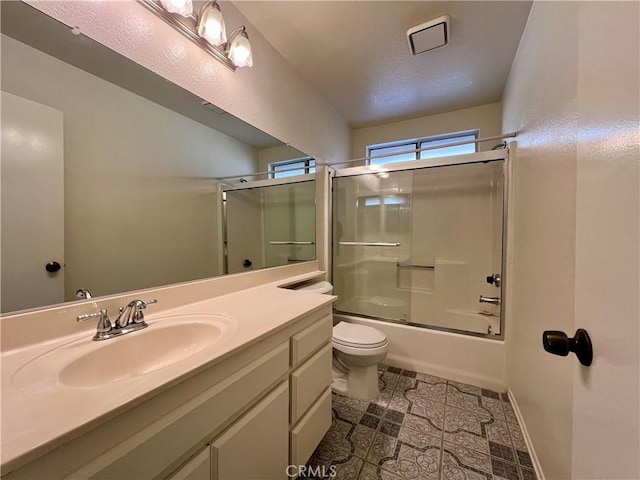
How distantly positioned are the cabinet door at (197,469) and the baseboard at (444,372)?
5.76 ft

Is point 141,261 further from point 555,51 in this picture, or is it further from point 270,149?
point 555,51

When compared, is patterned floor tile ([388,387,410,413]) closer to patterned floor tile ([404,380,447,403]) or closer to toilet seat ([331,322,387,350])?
patterned floor tile ([404,380,447,403])

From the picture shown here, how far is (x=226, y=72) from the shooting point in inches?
54.8

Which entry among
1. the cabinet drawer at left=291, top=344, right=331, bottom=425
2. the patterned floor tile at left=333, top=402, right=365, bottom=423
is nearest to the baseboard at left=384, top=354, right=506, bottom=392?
the patterned floor tile at left=333, top=402, right=365, bottom=423

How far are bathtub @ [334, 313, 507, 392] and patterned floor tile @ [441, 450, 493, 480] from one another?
2.49 feet

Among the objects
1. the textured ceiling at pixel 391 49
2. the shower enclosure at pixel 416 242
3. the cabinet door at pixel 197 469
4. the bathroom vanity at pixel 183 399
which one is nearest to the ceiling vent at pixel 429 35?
the textured ceiling at pixel 391 49

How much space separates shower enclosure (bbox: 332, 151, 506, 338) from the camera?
92.7 inches

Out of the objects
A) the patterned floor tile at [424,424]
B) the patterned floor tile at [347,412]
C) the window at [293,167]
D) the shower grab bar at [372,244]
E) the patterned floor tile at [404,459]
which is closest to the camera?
the patterned floor tile at [404,459]

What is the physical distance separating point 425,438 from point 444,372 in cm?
70

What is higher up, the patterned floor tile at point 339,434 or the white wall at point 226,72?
the white wall at point 226,72

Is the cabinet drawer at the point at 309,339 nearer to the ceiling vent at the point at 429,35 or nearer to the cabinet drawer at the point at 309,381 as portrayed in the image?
the cabinet drawer at the point at 309,381

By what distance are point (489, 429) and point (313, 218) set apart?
6.09ft

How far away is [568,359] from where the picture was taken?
87 cm

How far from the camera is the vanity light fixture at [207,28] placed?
105 cm
